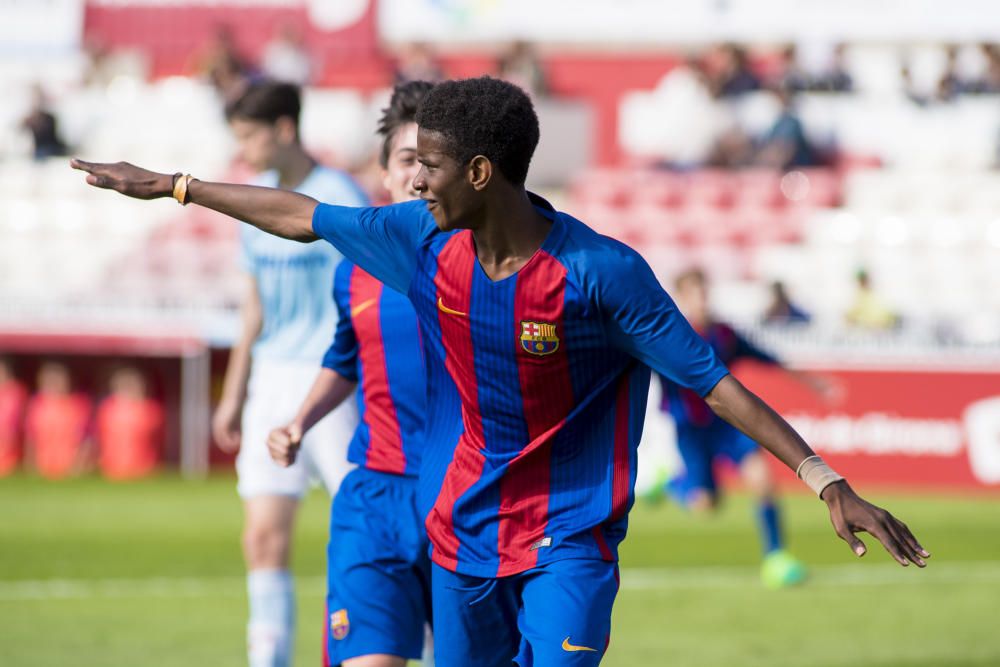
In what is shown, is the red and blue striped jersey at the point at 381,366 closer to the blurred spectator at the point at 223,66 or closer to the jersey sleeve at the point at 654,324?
the jersey sleeve at the point at 654,324

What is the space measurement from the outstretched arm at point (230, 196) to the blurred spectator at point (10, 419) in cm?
1431

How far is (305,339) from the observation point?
6.56m

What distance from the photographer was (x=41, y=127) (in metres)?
22.6

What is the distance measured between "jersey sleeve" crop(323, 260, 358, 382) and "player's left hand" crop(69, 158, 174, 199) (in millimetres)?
1189

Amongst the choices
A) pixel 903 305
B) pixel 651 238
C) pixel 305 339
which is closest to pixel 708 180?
pixel 651 238

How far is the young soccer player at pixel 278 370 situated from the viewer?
6234 mm

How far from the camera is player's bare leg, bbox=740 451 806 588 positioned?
10500mm

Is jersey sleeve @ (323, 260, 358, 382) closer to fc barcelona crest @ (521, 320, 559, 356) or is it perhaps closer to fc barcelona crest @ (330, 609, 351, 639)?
fc barcelona crest @ (330, 609, 351, 639)

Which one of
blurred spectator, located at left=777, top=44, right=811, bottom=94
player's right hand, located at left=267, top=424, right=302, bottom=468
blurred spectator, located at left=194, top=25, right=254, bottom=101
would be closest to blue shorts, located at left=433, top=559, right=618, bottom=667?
player's right hand, located at left=267, top=424, right=302, bottom=468

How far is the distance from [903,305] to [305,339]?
14620mm

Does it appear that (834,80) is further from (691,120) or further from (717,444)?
(717,444)

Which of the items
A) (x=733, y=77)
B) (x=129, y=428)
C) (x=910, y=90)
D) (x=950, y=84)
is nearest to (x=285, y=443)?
(x=129, y=428)

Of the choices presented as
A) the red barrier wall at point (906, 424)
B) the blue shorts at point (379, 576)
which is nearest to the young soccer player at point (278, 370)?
the blue shorts at point (379, 576)

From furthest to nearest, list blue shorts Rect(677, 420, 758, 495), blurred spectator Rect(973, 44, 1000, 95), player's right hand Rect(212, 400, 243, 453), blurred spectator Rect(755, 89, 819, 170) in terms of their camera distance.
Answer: blurred spectator Rect(973, 44, 1000, 95), blurred spectator Rect(755, 89, 819, 170), blue shorts Rect(677, 420, 758, 495), player's right hand Rect(212, 400, 243, 453)
